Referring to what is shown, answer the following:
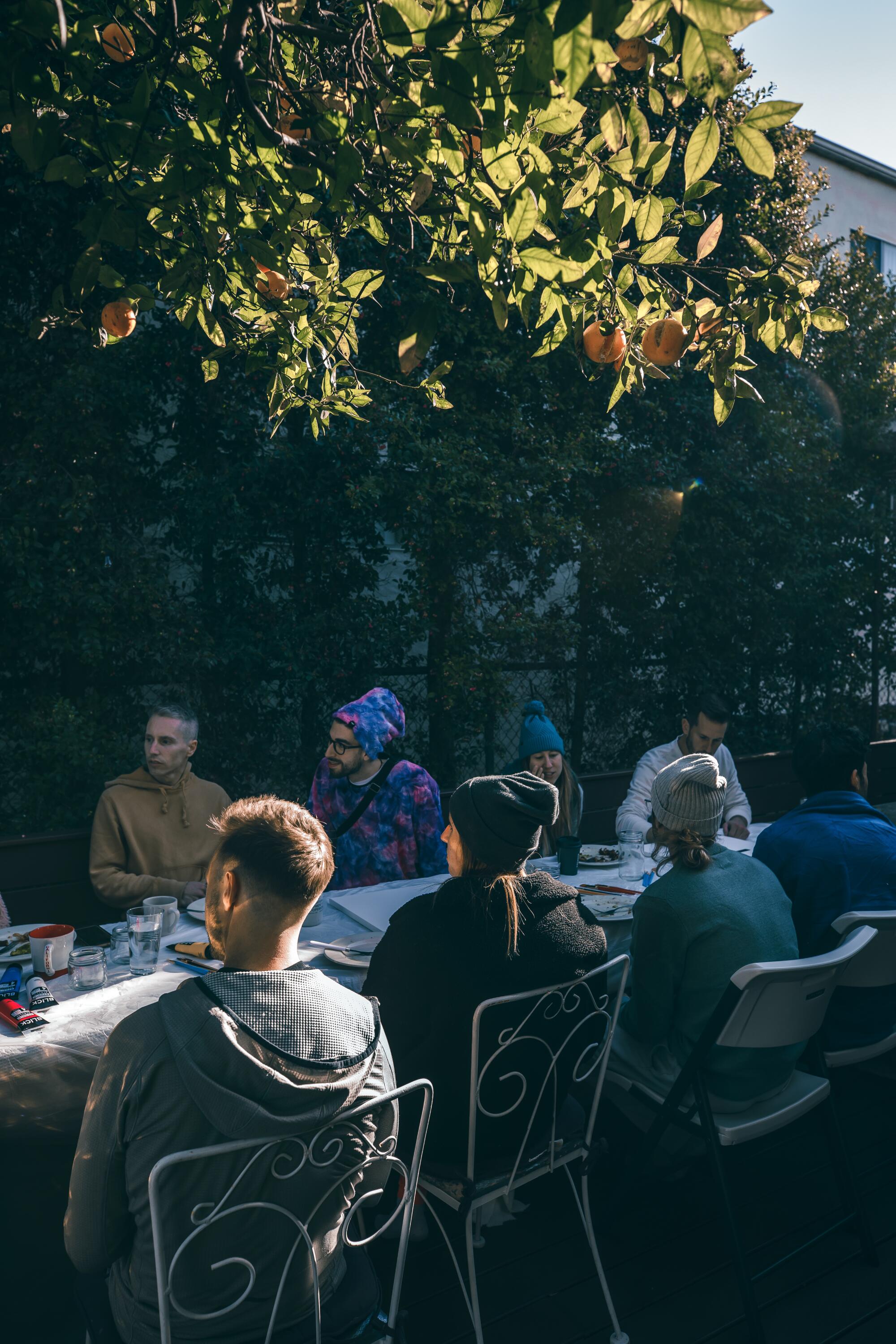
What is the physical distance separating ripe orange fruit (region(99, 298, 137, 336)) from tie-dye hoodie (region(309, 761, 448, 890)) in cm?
196

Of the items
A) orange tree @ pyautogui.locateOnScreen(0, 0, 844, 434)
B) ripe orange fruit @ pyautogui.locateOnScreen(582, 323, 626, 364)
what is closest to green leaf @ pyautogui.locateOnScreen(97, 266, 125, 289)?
orange tree @ pyautogui.locateOnScreen(0, 0, 844, 434)

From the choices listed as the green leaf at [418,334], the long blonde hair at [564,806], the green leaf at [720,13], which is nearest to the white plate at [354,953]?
the green leaf at [418,334]

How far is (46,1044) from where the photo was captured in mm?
1860

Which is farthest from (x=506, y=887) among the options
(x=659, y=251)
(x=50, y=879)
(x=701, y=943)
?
(x=50, y=879)

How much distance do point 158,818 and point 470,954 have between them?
6.96ft

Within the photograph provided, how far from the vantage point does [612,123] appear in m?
1.44

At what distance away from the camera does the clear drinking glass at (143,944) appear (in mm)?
2273

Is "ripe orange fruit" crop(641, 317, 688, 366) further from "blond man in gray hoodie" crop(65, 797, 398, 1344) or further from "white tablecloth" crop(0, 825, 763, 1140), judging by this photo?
"white tablecloth" crop(0, 825, 763, 1140)

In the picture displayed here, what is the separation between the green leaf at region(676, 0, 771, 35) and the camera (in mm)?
1123

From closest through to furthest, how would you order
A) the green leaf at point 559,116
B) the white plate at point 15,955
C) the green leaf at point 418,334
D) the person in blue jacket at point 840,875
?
1. the green leaf at point 559,116
2. the green leaf at point 418,334
3. the white plate at point 15,955
4. the person in blue jacket at point 840,875

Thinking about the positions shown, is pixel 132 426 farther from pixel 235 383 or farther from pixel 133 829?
pixel 133 829

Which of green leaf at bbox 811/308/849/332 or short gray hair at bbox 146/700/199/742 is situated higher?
green leaf at bbox 811/308/849/332

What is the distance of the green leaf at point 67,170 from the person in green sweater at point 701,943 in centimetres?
206

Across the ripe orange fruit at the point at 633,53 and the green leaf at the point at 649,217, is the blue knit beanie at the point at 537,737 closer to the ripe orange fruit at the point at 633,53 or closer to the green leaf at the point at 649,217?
the green leaf at the point at 649,217
